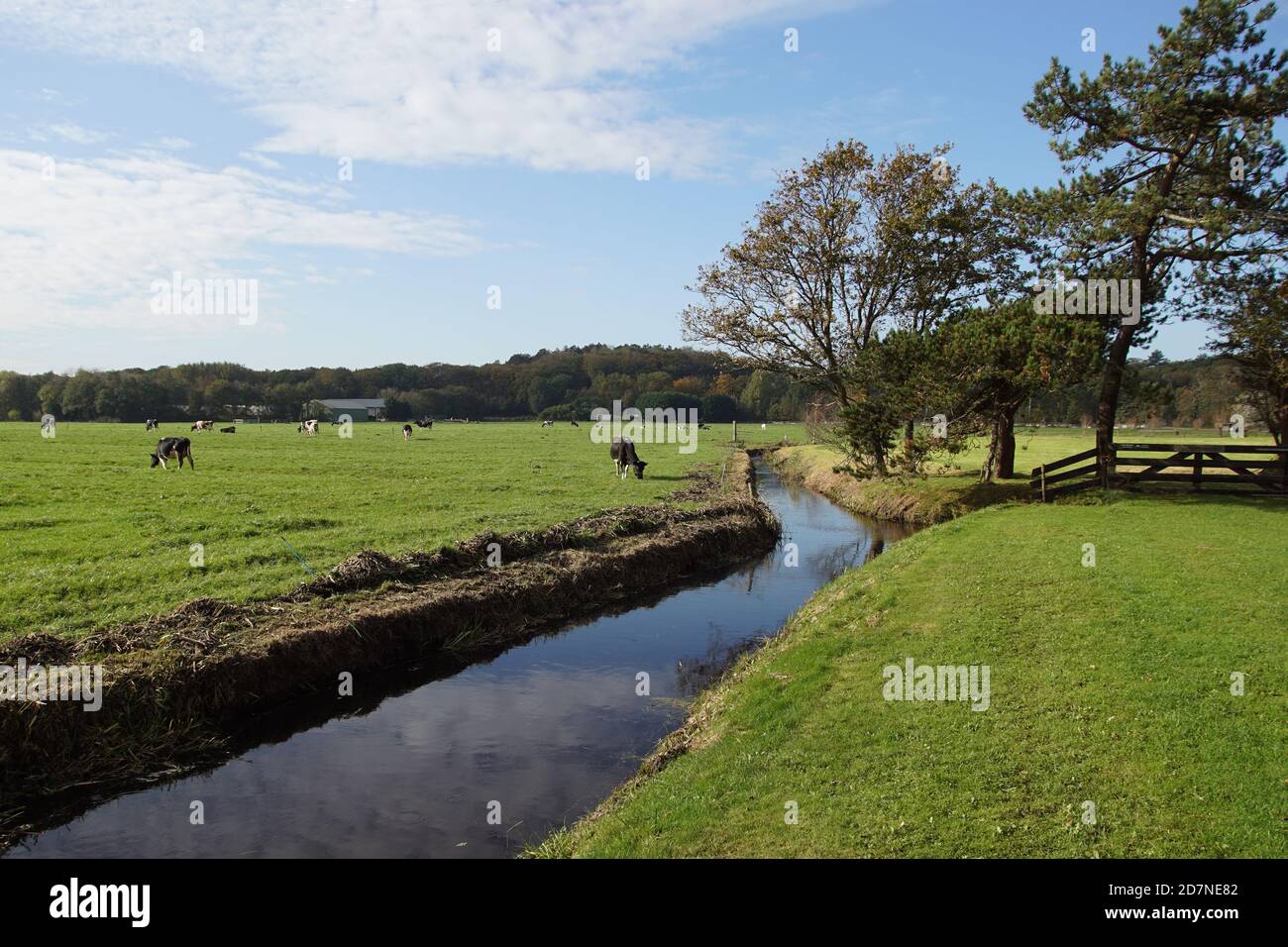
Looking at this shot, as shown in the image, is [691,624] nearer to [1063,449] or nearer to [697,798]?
[697,798]

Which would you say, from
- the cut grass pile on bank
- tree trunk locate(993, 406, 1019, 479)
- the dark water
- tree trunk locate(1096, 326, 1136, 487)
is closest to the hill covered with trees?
the cut grass pile on bank

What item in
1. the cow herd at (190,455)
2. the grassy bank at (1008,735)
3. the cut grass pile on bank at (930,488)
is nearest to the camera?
the grassy bank at (1008,735)

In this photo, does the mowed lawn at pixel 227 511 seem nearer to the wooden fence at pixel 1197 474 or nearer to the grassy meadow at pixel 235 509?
the grassy meadow at pixel 235 509

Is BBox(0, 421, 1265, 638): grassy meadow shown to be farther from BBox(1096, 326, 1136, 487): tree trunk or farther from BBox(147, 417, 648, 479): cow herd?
BBox(1096, 326, 1136, 487): tree trunk

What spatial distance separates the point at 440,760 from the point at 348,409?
11612cm

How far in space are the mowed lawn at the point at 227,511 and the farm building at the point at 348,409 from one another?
68533 millimetres

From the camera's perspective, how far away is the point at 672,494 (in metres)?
28.4

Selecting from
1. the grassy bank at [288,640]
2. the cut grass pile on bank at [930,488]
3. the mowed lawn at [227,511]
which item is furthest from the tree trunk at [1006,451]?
the grassy bank at [288,640]

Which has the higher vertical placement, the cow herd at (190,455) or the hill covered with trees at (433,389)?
the hill covered with trees at (433,389)

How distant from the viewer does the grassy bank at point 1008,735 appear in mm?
6109

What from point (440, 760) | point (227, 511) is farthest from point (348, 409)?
point (440, 760)

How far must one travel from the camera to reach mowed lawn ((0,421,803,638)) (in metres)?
12.7

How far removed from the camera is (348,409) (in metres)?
117

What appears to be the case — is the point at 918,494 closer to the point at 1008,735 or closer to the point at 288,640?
Answer: the point at 1008,735
